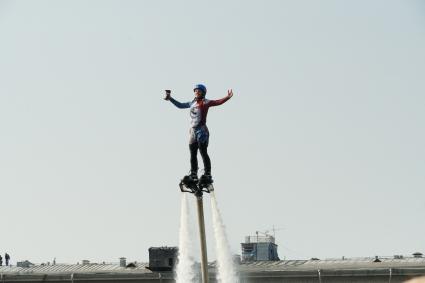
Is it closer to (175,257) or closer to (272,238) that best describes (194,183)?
(175,257)

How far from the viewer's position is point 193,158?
3847 centimetres

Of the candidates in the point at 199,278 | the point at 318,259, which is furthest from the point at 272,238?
the point at 199,278

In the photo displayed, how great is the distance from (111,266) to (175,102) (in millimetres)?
55911

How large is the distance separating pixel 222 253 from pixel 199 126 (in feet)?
19.2

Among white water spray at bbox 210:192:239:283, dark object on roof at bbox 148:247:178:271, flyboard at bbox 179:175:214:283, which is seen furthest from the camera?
dark object on roof at bbox 148:247:178:271

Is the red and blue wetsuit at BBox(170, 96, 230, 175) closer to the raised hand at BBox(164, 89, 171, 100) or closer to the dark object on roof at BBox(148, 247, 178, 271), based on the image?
the raised hand at BBox(164, 89, 171, 100)

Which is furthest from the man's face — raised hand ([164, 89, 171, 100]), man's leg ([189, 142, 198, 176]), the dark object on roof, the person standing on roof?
the dark object on roof

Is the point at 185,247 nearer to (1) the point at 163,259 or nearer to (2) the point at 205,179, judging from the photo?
(2) the point at 205,179

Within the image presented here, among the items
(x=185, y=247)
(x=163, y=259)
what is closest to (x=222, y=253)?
(x=185, y=247)

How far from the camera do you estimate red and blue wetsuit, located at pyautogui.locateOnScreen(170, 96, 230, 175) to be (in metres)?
38.3

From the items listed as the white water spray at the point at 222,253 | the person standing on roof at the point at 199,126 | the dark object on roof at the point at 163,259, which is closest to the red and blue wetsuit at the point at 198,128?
the person standing on roof at the point at 199,126

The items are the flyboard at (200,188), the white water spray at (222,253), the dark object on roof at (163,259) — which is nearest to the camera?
the flyboard at (200,188)

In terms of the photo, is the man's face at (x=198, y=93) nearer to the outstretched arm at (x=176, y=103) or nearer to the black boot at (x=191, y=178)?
the outstretched arm at (x=176, y=103)

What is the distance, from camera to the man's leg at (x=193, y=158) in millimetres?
38438
